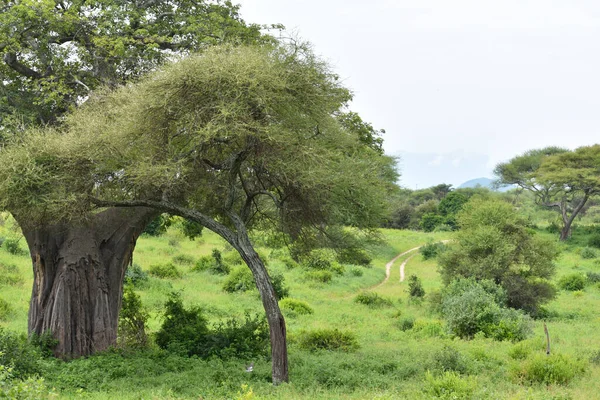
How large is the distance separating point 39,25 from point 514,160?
53.5 metres

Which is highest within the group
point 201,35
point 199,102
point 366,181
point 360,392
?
point 201,35

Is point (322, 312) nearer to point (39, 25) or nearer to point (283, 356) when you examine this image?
point (283, 356)

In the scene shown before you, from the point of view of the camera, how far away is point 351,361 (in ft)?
45.8

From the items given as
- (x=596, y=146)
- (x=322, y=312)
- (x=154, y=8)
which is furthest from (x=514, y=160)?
(x=154, y=8)

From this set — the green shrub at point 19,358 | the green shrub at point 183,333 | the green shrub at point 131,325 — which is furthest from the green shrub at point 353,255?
the green shrub at point 19,358

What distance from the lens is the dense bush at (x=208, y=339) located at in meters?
14.8

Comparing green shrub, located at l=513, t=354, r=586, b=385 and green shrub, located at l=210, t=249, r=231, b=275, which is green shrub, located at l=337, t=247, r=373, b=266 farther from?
green shrub, located at l=210, t=249, r=231, b=275

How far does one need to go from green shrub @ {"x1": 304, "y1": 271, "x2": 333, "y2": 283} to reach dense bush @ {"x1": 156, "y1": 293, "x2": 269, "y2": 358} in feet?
55.1

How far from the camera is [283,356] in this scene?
1138cm

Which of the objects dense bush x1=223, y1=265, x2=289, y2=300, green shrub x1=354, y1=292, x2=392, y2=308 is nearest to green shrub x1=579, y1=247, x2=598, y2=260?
green shrub x1=354, y1=292, x2=392, y2=308

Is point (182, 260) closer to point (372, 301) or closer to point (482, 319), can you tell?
point (372, 301)

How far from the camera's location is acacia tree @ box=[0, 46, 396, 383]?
11.2 meters

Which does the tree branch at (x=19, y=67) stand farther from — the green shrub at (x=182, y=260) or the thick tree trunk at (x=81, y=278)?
the green shrub at (x=182, y=260)

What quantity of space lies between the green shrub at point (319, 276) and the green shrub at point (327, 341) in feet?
49.7
